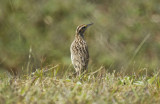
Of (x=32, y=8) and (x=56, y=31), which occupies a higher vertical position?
(x=32, y=8)

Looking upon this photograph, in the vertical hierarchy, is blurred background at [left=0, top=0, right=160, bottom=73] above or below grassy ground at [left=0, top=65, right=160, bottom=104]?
above

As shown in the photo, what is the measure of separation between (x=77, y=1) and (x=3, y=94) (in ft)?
46.5

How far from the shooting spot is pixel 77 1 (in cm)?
1816

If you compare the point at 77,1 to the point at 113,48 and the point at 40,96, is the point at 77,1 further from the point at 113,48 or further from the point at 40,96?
the point at 40,96

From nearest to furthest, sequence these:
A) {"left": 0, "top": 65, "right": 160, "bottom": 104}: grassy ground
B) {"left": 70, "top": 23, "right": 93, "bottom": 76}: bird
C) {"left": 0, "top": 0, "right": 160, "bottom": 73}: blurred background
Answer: {"left": 0, "top": 65, "right": 160, "bottom": 104}: grassy ground, {"left": 70, "top": 23, "right": 93, "bottom": 76}: bird, {"left": 0, "top": 0, "right": 160, "bottom": 73}: blurred background

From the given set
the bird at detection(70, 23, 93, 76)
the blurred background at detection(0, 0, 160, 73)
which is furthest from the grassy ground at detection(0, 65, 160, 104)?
the blurred background at detection(0, 0, 160, 73)

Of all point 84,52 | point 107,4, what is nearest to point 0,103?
point 84,52

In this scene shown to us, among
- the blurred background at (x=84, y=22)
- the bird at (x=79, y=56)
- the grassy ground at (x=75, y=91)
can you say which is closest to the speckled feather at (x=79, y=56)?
the bird at (x=79, y=56)

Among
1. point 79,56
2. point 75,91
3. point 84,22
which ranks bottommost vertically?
point 75,91

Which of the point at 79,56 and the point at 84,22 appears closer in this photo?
the point at 79,56

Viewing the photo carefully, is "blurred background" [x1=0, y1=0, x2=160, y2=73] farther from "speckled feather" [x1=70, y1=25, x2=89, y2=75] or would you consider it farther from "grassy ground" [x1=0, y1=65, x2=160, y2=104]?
"grassy ground" [x1=0, y1=65, x2=160, y2=104]

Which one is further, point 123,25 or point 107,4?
point 107,4

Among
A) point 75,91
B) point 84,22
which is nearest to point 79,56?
point 75,91

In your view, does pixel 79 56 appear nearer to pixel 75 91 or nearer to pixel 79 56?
pixel 79 56
